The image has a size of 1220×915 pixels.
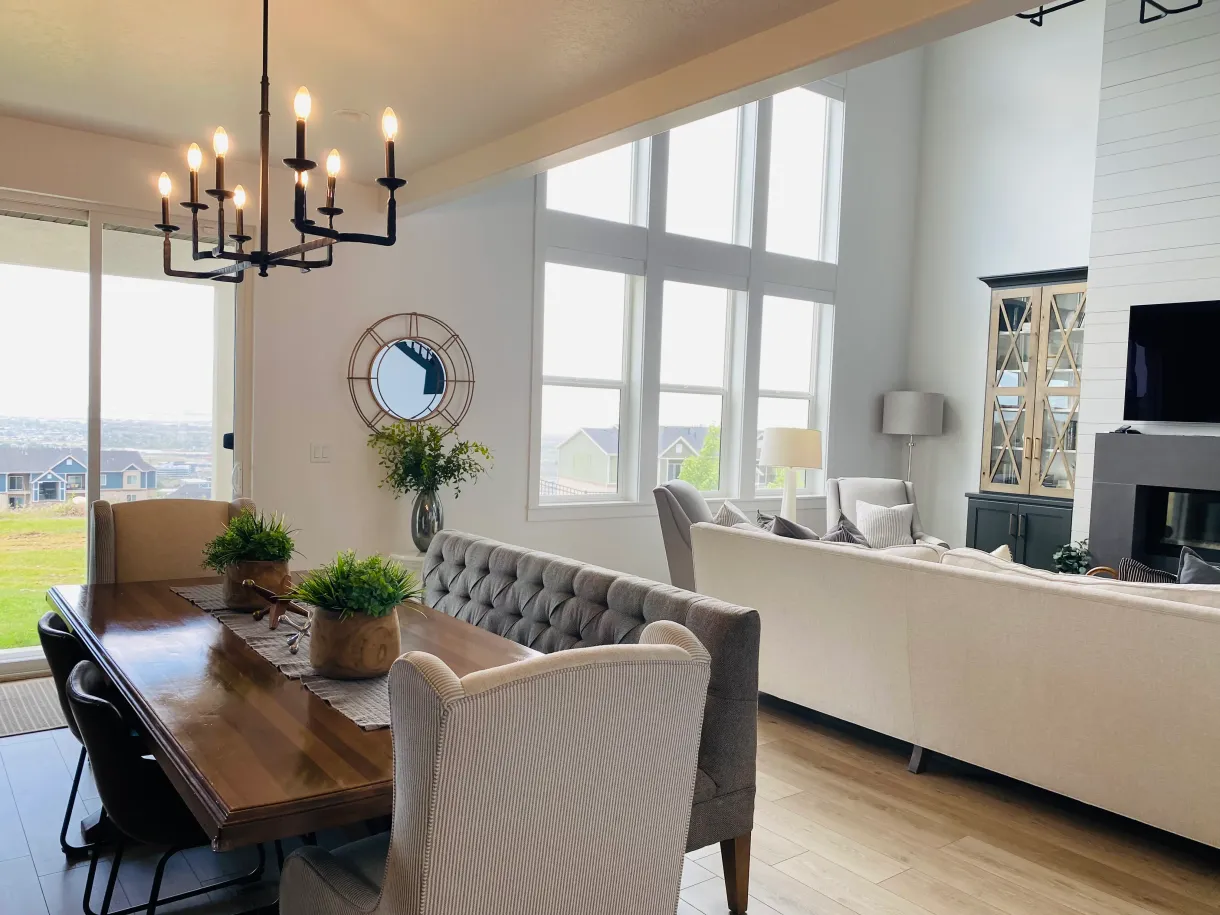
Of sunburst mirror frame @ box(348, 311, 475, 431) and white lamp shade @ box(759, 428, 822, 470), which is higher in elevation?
sunburst mirror frame @ box(348, 311, 475, 431)

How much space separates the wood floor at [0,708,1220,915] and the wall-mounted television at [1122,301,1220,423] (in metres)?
3.29

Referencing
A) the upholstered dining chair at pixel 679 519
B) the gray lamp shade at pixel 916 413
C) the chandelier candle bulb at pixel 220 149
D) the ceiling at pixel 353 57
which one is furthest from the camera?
the gray lamp shade at pixel 916 413

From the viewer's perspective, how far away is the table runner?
5.85ft

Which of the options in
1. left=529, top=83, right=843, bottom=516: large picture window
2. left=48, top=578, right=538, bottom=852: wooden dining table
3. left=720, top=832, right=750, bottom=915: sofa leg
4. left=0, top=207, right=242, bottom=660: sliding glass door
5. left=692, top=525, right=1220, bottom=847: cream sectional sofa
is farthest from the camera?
left=529, top=83, right=843, bottom=516: large picture window

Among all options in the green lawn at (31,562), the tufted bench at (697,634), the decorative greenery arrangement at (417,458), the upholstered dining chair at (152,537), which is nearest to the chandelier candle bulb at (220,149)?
the tufted bench at (697,634)

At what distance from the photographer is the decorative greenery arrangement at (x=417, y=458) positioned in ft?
16.6

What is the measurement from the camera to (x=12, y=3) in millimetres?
2807

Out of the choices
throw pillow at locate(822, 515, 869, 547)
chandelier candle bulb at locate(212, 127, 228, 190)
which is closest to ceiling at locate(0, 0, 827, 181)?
chandelier candle bulb at locate(212, 127, 228, 190)

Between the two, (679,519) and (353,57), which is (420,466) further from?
(353,57)

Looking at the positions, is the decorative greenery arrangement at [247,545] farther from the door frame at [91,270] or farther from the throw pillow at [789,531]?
the door frame at [91,270]

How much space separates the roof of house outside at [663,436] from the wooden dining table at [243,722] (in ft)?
12.6

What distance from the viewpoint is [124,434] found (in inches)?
182

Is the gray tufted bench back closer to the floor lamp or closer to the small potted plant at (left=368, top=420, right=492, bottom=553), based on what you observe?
the small potted plant at (left=368, top=420, right=492, bottom=553)

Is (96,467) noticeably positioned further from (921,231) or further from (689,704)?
(921,231)
